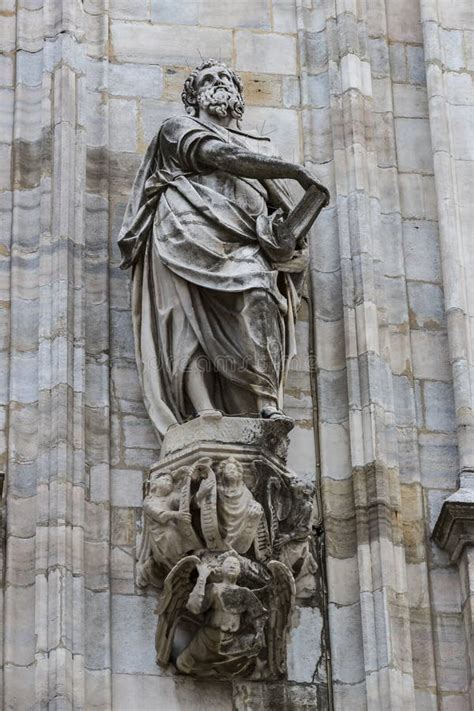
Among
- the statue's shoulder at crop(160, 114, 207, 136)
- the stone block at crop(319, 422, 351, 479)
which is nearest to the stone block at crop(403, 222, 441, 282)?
the stone block at crop(319, 422, 351, 479)

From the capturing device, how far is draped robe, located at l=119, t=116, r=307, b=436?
44.1 ft

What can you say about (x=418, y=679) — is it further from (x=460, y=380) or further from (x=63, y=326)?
(x=63, y=326)

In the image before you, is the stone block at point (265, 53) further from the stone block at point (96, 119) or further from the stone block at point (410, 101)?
the stone block at point (96, 119)

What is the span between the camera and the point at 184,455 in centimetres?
1312

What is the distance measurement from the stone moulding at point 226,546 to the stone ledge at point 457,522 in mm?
730

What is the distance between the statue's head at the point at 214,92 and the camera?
46.8 feet

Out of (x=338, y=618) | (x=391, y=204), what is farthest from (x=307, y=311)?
(x=338, y=618)

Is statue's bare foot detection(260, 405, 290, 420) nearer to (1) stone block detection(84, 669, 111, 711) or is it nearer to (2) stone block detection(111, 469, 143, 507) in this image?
(2) stone block detection(111, 469, 143, 507)

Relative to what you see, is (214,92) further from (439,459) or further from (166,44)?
(439,459)

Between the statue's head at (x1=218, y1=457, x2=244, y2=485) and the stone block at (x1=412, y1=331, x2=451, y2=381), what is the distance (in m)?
1.54

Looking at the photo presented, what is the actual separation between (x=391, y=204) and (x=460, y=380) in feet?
4.13

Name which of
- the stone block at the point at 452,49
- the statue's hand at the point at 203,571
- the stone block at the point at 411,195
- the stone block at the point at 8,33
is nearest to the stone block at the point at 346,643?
the statue's hand at the point at 203,571

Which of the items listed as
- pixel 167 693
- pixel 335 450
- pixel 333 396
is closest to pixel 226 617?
pixel 167 693

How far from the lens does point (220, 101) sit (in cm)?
1425
